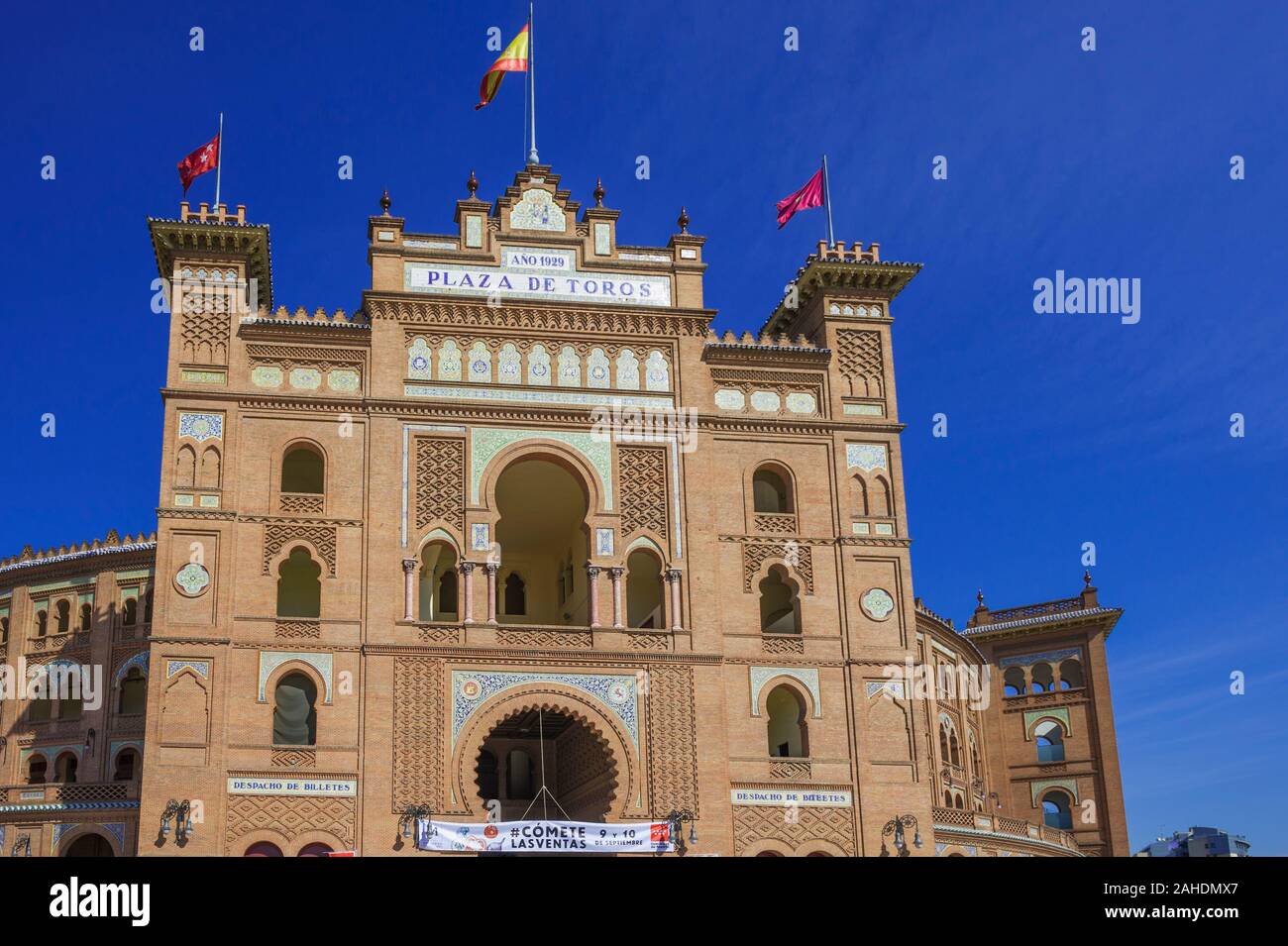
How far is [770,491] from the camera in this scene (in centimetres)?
4372

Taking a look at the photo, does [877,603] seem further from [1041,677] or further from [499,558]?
[1041,677]

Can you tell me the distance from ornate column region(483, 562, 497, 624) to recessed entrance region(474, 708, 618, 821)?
2.44 meters

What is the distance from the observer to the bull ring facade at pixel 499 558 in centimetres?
3534

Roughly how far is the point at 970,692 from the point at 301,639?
3132 cm

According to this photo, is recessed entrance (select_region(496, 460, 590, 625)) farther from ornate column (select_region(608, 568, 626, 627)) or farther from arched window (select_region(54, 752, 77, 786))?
arched window (select_region(54, 752, 77, 786))

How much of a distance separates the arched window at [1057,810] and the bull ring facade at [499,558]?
15711 millimetres

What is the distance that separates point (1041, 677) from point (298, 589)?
Answer: 32.9 m

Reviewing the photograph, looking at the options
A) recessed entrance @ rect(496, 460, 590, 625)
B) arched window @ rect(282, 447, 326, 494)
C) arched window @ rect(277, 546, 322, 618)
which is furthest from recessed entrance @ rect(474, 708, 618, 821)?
arched window @ rect(282, 447, 326, 494)

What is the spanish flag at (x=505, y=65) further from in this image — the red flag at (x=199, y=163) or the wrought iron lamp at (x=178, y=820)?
the wrought iron lamp at (x=178, y=820)

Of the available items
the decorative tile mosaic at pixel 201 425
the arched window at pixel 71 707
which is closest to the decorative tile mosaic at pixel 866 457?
the decorative tile mosaic at pixel 201 425

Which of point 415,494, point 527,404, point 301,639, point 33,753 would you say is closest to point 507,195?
point 527,404

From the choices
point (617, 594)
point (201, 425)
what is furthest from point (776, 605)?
point (201, 425)
